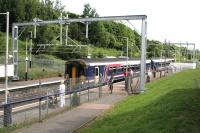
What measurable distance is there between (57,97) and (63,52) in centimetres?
5409

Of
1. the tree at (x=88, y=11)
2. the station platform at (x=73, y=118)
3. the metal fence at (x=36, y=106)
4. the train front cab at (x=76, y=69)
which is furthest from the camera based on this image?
the tree at (x=88, y=11)

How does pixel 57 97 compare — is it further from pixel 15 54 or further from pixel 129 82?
pixel 15 54

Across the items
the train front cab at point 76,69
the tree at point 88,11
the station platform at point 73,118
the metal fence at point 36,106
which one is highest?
the tree at point 88,11

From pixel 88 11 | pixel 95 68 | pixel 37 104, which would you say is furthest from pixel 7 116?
pixel 88 11

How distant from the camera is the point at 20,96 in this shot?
20953 millimetres

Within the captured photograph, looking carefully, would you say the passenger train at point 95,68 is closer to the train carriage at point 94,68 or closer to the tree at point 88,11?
the train carriage at point 94,68

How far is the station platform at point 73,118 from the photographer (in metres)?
16.8

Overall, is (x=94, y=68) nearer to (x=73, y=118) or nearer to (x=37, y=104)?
(x=37, y=104)

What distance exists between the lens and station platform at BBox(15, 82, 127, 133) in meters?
16.8

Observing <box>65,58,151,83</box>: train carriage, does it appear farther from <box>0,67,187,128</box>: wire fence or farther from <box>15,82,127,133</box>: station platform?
<box>0,67,187,128</box>: wire fence

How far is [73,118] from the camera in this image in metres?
20.0

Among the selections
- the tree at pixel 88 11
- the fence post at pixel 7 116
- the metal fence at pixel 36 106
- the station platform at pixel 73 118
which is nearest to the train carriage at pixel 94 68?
the station platform at pixel 73 118

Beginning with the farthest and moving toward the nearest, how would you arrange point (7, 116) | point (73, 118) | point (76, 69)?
point (76, 69) → point (73, 118) → point (7, 116)

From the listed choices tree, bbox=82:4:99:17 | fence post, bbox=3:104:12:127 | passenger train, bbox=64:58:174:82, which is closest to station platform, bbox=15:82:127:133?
fence post, bbox=3:104:12:127
